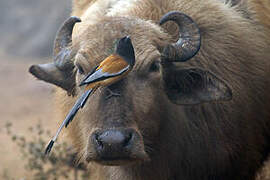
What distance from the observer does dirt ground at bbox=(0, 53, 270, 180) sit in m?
9.89

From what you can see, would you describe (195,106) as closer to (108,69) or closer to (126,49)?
(126,49)

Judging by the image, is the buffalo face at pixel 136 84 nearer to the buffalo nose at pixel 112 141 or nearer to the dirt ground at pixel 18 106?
the buffalo nose at pixel 112 141

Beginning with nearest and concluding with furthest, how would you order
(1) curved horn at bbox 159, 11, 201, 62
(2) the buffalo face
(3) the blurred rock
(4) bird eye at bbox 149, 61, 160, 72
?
(2) the buffalo face < (4) bird eye at bbox 149, 61, 160, 72 < (1) curved horn at bbox 159, 11, 201, 62 < (3) the blurred rock

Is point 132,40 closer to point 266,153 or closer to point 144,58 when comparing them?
point 144,58

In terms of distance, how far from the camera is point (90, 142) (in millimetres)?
4152

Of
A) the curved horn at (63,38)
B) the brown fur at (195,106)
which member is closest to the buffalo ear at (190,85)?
the brown fur at (195,106)

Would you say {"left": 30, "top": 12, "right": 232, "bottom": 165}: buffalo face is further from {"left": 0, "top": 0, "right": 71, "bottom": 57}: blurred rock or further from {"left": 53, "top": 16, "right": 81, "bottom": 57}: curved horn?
{"left": 0, "top": 0, "right": 71, "bottom": 57}: blurred rock

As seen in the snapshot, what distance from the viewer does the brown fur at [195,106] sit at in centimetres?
452

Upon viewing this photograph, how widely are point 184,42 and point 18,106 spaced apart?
10273 millimetres

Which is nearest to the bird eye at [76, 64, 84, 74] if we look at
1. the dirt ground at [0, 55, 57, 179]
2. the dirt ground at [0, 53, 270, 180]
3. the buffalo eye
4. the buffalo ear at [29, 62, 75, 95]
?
the buffalo eye

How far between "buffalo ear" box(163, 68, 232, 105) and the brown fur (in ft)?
0.44

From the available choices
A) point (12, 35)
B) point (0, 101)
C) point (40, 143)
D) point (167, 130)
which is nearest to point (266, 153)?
point (167, 130)

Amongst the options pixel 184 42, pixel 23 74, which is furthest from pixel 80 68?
pixel 23 74

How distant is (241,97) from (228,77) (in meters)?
0.25
